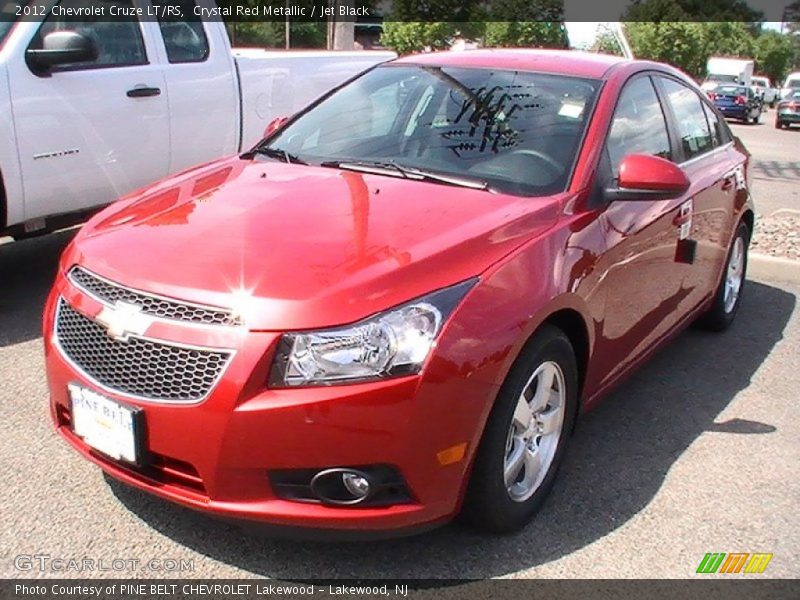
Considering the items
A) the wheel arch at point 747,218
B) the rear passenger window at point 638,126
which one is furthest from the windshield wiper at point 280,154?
the wheel arch at point 747,218

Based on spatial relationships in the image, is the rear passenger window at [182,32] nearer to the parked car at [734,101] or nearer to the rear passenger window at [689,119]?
the rear passenger window at [689,119]

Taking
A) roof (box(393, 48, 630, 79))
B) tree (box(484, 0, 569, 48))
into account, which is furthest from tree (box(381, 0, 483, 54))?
roof (box(393, 48, 630, 79))

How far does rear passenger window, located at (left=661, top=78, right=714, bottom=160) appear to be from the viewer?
470 centimetres

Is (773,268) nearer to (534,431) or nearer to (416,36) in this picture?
(534,431)

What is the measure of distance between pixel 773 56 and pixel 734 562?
82.0 meters

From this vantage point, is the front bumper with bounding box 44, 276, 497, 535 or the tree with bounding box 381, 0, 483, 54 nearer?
the front bumper with bounding box 44, 276, 497, 535

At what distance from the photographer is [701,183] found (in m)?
4.67

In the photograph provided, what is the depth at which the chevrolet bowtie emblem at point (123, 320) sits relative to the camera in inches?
108

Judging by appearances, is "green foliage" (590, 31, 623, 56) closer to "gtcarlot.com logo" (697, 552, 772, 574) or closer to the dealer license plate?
"gtcarlot.com logo" (697, 552, 772, 574)

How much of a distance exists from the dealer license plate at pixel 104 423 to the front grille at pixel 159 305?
1.01ft

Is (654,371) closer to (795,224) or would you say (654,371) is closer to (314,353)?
(314,353)

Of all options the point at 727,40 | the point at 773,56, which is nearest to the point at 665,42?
the point at 727,40

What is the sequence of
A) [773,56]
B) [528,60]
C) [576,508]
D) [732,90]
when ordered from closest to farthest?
[576,508]
[528,60]
[732,90]
[773,56]

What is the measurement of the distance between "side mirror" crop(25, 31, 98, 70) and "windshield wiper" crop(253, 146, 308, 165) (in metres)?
1.67
